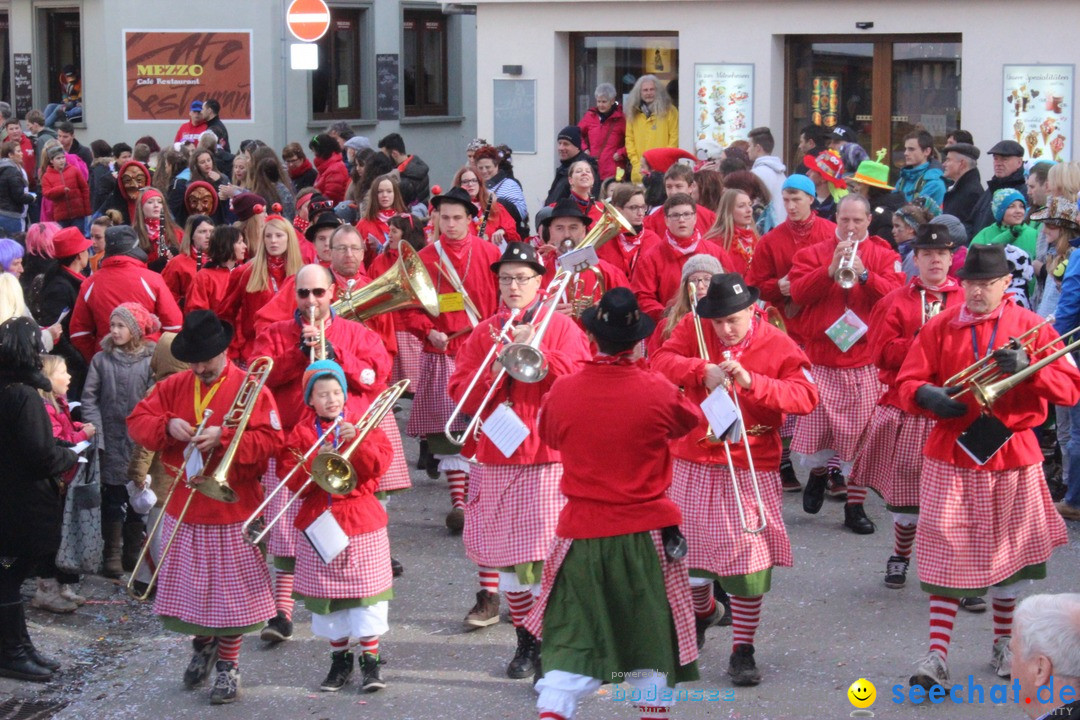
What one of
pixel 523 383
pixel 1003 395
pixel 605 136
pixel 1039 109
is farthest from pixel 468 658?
pixel 605 136

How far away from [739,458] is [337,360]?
6.72 feet

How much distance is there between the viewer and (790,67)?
53.9 ft

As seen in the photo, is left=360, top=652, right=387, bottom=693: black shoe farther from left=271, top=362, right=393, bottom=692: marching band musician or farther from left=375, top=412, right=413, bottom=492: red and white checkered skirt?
left=375, top=412, right=413, bottom=492: red and white checkered skirt

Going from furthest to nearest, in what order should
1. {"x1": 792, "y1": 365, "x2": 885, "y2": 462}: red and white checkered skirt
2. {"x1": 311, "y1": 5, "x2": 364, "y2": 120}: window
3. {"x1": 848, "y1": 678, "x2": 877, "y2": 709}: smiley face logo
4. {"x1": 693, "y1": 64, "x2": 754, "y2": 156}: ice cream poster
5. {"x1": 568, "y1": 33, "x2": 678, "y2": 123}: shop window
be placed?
{"x1": 311, "y1": 5, "x2": 364, "y2": 120}: window < {"x1": 568, "y1": 33, "x2": 678, "y2": 123}: shop window < {"x1": 693, "y1": 64, "x2": 754, "y2": 156}: ice cream poster < {"x1": 792, "y1": 365, "x2": 885, "y2": 462}: red and white checkered skirt < {"x1": 848, "y1": 678, "x2": 877, "y2": 709}: smiley face logo

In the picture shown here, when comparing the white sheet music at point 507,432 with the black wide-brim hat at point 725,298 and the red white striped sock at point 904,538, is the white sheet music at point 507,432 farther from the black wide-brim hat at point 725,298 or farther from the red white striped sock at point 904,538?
the red white striped sock at point 904,538

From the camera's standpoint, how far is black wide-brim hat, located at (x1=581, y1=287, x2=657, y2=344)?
568 centimetres

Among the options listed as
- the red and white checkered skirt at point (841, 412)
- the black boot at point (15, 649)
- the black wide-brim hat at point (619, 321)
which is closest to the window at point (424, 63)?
the red and white checkered skirt at point (841, 412)

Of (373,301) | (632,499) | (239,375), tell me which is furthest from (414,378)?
(632,499)

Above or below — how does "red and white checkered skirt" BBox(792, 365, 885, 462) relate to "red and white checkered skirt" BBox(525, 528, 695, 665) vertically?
above

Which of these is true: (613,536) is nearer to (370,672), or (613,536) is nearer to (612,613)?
(612,613)

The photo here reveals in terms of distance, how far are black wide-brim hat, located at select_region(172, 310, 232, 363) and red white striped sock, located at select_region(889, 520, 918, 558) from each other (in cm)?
368

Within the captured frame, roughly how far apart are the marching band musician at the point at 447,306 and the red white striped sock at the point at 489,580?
68.2 inches

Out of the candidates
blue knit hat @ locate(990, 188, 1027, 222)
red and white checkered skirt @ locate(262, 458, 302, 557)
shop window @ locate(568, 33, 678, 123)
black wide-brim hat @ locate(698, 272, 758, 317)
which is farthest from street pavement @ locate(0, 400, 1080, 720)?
shop window @ locate(568, 33, 678, 123)

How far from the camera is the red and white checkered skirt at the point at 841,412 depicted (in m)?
9.02
